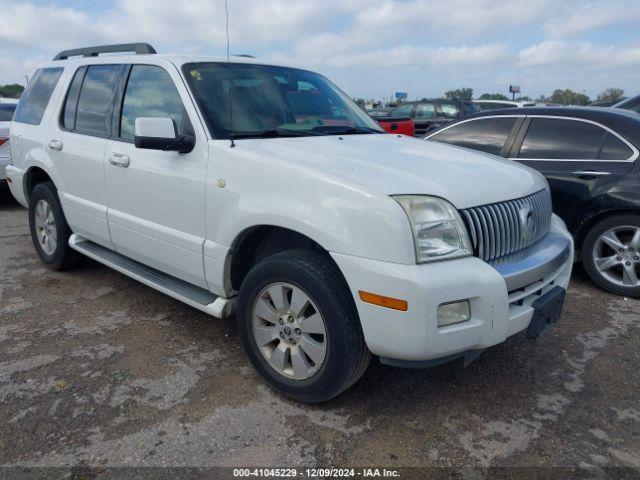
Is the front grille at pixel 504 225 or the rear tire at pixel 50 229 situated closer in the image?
the front grille at pixel 504 225

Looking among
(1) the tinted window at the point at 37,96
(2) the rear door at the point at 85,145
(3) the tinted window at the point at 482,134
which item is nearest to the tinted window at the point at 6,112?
(1) the tinted window at the point at 37,96

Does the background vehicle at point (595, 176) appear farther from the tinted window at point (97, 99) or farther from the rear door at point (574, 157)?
the tinted window at point (97, 99)

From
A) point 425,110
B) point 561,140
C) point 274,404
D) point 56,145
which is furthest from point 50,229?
point 425,110

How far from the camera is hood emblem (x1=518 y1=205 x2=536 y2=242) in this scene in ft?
9.48

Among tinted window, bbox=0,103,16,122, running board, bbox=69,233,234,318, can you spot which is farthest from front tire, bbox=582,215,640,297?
tinted window, bbox=0,103,16,122

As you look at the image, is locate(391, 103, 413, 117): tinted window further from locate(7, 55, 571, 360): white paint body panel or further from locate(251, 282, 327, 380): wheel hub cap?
locate(251, 282, 327, 380): wheel hub cap

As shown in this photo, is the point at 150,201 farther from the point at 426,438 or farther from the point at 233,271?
the point at 426,438

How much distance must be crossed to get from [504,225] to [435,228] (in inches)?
19.8

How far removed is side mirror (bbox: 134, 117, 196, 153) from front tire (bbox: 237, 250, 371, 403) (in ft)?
2.94

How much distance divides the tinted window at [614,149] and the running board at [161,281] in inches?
138

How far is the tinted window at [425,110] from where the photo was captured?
15055 mm

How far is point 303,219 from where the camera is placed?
2.63 m

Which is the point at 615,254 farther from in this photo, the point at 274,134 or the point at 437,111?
the point at 437,111

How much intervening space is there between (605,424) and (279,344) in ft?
5.70
